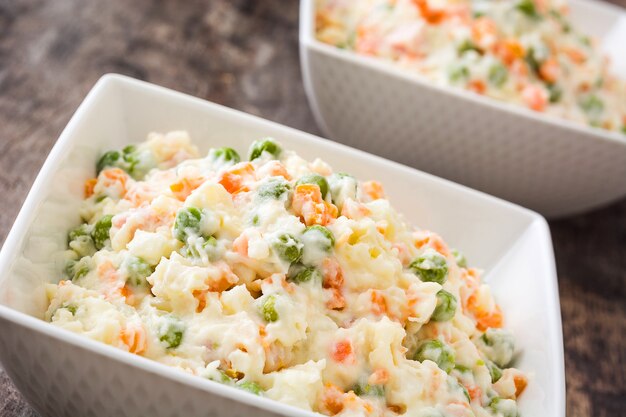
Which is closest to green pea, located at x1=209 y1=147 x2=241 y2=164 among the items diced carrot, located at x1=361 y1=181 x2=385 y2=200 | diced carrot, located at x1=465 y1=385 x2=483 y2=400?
diced carrot, located at x1=361 y1=181 x2=385 y2=200

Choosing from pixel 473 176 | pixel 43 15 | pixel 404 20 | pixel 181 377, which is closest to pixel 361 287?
pixel 181 377

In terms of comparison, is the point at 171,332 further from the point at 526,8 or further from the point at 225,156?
the point at 526,8

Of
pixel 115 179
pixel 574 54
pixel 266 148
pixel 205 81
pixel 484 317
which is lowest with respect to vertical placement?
pixel 205 81

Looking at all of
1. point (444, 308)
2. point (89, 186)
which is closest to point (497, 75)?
point (444, 308)

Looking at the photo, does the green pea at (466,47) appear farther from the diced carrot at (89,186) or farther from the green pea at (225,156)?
the diced carrot at (89,186)

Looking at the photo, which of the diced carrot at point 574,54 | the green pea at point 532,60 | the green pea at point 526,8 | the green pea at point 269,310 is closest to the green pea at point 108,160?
the green pea at point 269,310

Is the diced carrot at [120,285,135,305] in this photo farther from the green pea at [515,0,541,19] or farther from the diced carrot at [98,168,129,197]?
the green pea at [515,0,541,19]
